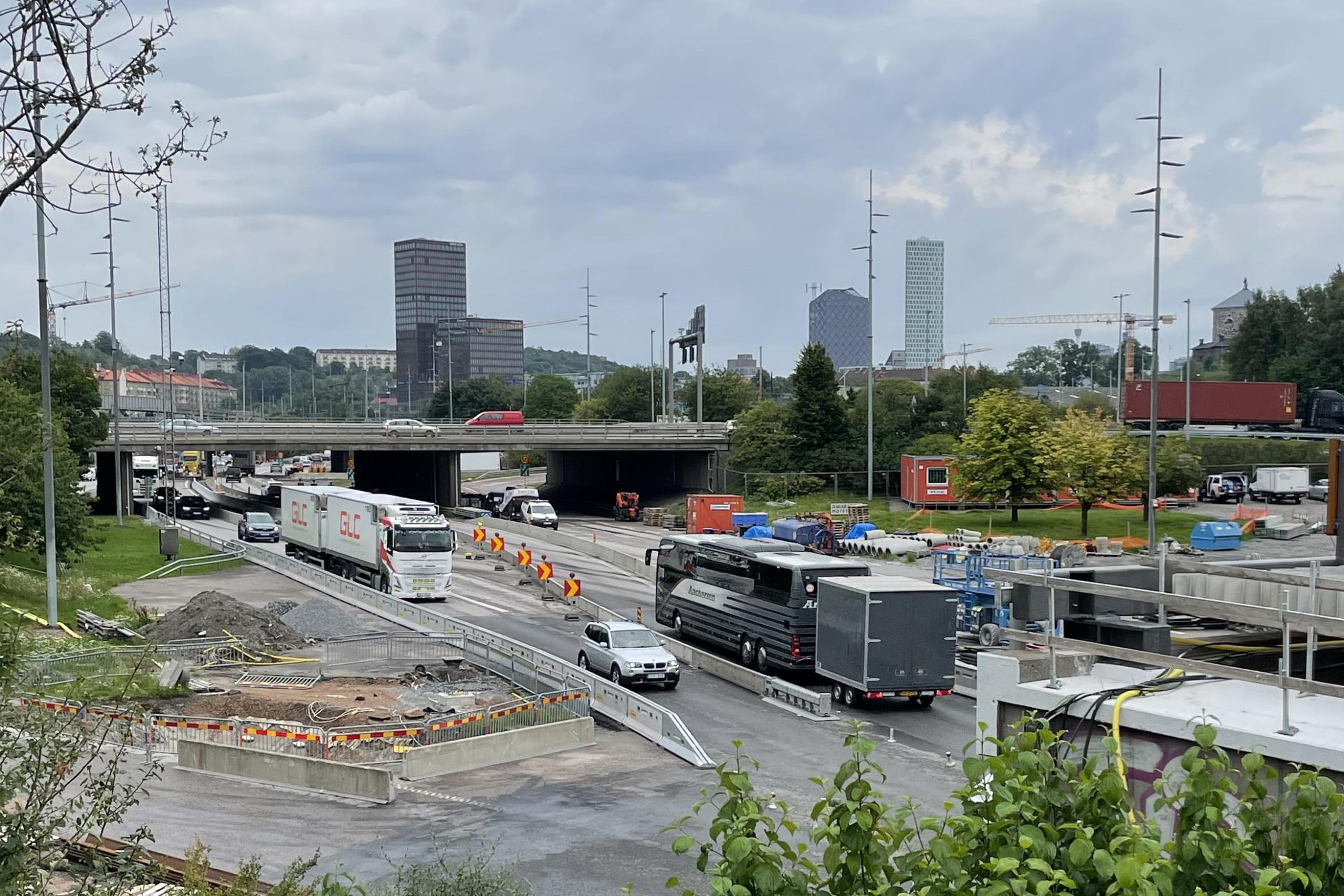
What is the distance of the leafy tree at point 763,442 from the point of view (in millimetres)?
84438

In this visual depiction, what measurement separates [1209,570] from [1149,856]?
5.11 m

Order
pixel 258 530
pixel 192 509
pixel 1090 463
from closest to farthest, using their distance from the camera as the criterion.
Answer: pixel 1090 463, pixel 258 530, pixel 192 509

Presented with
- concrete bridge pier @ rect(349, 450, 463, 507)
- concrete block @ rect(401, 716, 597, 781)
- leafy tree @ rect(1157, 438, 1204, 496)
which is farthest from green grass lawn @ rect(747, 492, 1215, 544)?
concrete block @ rect(401, 716, 597, 781)

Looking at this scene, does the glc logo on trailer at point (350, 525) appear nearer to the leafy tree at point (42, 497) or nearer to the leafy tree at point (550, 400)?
the leafy tree at point (42, 497)

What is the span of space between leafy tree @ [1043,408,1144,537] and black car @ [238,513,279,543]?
38886 mm

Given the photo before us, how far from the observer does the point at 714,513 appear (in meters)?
67.4

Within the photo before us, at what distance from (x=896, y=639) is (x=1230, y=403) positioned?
67.4m

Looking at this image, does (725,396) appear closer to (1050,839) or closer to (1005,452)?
(1005,452)

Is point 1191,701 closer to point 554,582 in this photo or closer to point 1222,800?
point 1222,800

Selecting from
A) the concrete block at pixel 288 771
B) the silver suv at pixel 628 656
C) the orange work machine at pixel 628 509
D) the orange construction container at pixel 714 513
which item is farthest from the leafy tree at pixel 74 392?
the concrete block at pixel 288 771

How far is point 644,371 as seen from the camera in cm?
14100

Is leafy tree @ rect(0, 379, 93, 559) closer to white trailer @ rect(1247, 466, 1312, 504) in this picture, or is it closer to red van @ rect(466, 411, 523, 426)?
red van @ rect(466, 411, 523, 426)

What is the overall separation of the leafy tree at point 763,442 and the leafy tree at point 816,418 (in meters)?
0.70

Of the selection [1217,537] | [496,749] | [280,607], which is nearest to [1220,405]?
[1217,537]
